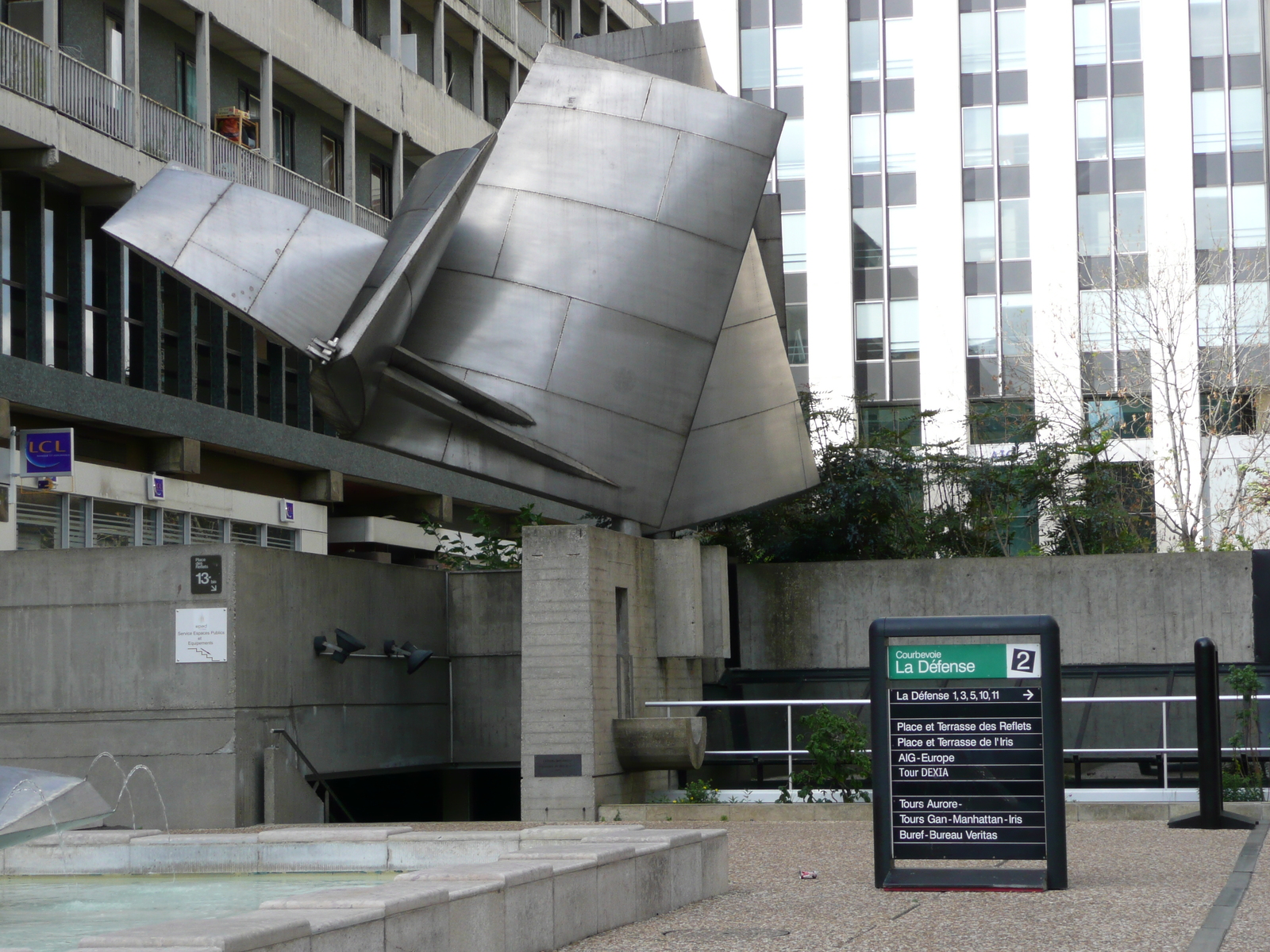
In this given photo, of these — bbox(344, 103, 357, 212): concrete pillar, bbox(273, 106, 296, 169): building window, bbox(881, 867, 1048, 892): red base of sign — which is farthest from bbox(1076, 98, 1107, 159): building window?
bbox(881, 867, 1048, 892): red base of sign

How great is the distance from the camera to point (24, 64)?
23.8 m

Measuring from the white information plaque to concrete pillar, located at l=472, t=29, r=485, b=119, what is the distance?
83.0ft

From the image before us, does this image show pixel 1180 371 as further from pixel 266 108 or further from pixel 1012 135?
pixel 1012 135

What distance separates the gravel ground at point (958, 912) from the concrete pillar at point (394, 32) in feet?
86.0

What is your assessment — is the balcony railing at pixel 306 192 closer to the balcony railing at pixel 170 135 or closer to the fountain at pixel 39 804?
the balcony railing at pixel 170 135

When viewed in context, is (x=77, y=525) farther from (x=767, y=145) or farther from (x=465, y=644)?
(x=767, y=145)

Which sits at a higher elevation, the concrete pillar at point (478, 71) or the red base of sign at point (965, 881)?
the concrete pillar at point (478, 71)

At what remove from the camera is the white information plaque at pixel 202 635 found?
15930 mm

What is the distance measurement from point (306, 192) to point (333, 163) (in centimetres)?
305

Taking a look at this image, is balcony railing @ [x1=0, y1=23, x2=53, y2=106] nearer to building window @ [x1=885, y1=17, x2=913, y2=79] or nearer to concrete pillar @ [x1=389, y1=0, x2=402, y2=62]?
concrete pillar @ [x1=389, y1=0, x2=402, y2=62]

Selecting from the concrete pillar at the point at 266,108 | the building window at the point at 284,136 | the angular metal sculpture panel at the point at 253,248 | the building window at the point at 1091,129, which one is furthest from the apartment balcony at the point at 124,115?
the building window at the point at 1091,129

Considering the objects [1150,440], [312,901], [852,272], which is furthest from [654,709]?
[852,272]

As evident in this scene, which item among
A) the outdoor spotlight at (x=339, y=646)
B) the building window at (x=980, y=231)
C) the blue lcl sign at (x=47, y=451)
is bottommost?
the outdoor spotlight at (x=339, y=646)

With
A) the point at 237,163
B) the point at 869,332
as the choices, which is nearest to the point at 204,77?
the point at 237,163
